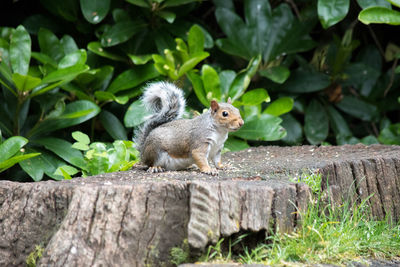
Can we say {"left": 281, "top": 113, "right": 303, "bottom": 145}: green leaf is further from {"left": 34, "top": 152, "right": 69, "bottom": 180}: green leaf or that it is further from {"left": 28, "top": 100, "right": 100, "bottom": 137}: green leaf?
{"left": 34, "top": 152, "right": 69, "bottom": 180}: green leaf

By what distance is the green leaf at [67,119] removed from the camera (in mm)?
4329

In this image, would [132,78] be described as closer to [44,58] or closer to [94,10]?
[94,10]

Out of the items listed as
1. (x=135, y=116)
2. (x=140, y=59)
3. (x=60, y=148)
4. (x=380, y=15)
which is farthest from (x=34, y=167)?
(x=380, y=15)

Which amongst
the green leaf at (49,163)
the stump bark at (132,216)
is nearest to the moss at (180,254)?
the stump bark at (132,216)

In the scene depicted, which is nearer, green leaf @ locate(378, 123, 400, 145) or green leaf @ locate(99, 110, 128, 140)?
green leaf @ locate(99, 110, 128, 140)

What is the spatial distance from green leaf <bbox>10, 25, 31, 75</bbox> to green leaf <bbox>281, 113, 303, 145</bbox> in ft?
8.10

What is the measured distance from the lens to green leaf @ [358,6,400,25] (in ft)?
13.1

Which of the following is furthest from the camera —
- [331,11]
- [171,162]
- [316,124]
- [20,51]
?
[316,124]

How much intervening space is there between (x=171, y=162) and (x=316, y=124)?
2.34m

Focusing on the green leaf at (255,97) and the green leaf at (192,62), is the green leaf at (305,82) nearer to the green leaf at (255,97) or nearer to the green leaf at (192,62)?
the green leaf at (255,97)

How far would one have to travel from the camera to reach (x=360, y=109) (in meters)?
5.44

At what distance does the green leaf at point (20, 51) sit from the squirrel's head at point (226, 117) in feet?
5.83

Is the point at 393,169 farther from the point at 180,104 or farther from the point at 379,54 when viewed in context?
the point at 379,54

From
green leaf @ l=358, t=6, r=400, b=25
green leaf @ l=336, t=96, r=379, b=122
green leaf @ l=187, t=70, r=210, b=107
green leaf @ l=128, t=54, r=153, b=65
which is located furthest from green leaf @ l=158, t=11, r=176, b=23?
green leaf @ l=336, t=96, r=379, b=122
